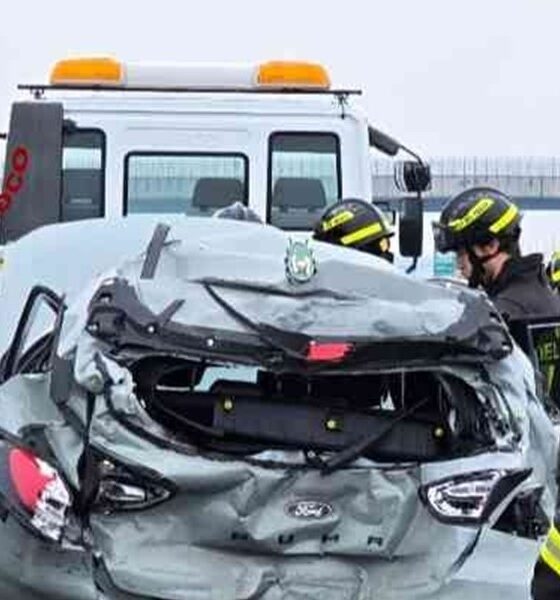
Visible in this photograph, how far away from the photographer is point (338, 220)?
7637 mm

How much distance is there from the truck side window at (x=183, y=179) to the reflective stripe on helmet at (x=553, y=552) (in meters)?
6.32

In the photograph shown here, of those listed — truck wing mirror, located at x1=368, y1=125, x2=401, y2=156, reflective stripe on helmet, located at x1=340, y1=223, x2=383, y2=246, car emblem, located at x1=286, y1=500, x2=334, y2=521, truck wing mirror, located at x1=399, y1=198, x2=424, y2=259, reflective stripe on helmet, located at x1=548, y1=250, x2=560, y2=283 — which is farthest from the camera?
truck wing mirror, located at x1=368, y1=125, x2=401, y2=156

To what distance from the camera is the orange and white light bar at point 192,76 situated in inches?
388

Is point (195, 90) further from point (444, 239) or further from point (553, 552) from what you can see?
point (553, 552)

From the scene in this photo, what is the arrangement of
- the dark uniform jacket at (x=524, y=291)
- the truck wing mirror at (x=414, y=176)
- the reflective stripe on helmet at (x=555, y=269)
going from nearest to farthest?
the dark uniform jacket at (x=524, y=291) → the reflective stripe on helmet at (x=555, y=269) → the truck wing mirror at (x=414, y=176)

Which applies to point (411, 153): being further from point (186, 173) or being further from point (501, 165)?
point (501, 165)

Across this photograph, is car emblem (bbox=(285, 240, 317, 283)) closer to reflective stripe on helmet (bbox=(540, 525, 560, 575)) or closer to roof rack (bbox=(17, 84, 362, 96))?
reflective stripe on helmet (bbox=(540, 525, 560, 575))

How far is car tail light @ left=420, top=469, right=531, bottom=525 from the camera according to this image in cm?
443

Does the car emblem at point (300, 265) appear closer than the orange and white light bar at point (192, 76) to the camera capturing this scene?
Yes

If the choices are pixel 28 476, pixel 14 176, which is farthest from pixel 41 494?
pixel 14 176

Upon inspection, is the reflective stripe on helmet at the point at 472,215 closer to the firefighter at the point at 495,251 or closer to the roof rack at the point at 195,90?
the firefighter at the point at 495,251

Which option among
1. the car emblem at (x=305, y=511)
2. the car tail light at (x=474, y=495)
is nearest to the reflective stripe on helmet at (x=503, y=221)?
the car tail light at (x=474, y=495)

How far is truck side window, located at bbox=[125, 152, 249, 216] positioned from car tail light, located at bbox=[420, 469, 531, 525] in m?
5.18

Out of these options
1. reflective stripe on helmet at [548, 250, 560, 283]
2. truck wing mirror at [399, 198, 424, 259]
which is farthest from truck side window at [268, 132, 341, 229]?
reflective stripe on helmet at [548, 250, 560, 283]
